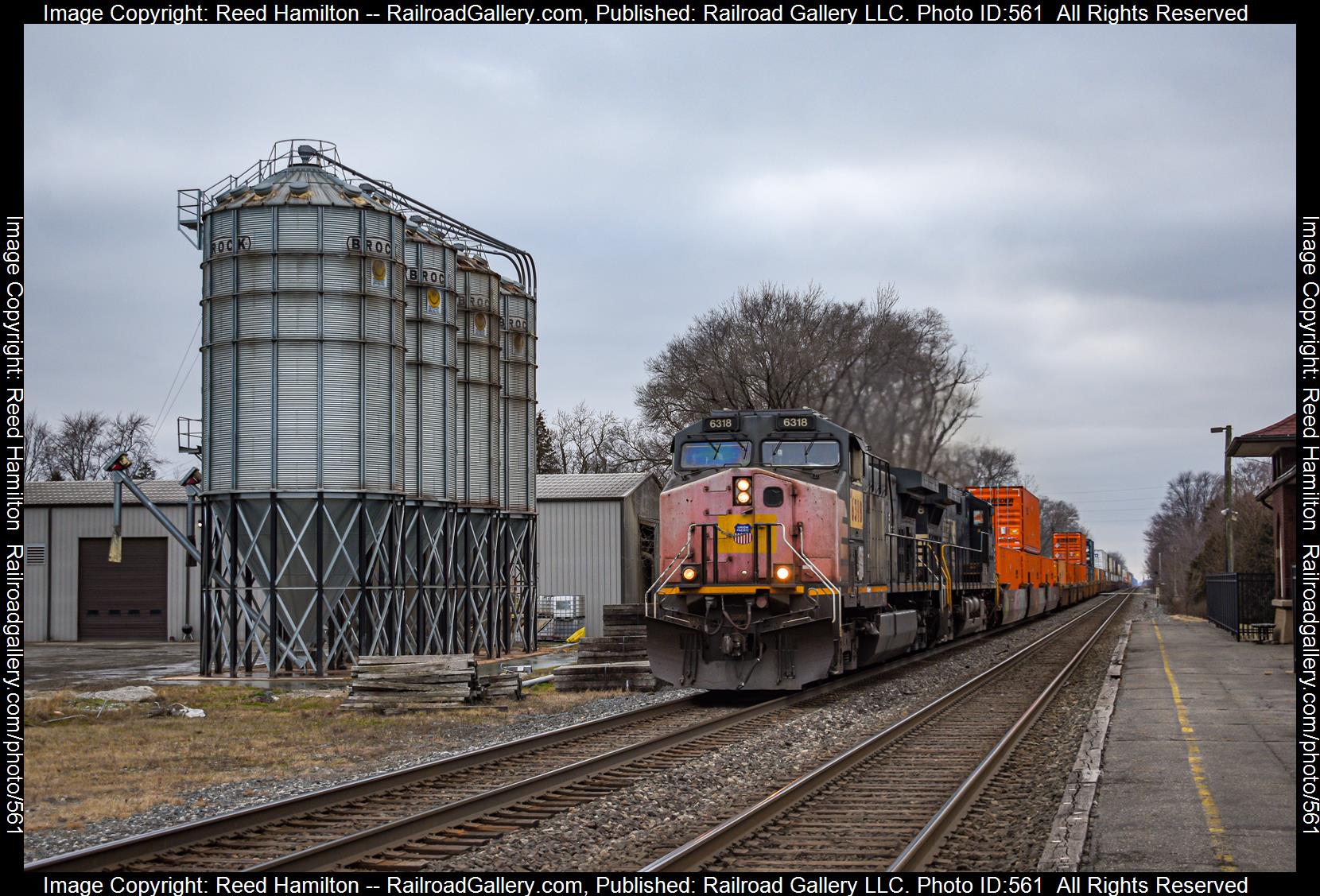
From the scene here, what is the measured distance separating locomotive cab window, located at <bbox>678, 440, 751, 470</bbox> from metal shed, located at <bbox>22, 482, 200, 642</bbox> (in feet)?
80.5

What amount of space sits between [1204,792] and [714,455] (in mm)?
10095

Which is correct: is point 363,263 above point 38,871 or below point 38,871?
above

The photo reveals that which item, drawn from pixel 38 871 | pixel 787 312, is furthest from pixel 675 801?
pixel 787 312

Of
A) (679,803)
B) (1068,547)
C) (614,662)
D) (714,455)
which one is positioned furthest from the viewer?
(1068,547)

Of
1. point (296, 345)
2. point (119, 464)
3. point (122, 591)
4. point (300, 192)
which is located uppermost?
point (300, 192)

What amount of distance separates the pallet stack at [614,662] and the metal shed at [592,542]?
16.4 m

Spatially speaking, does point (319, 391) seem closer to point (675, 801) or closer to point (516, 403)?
point (516, 403)

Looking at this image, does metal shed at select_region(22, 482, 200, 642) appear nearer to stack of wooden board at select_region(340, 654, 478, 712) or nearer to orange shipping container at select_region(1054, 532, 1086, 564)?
stack of wooden board at select_region(340, 654, 478, 712)

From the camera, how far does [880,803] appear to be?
9.98m

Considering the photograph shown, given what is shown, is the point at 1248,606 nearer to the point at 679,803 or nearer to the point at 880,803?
the point at 880,803

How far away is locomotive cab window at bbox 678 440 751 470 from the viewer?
18.6m

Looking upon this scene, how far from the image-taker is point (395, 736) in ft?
49.3

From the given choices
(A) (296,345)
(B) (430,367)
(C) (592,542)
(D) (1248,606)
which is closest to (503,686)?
(A) (296,345)

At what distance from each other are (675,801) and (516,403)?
22835mm
